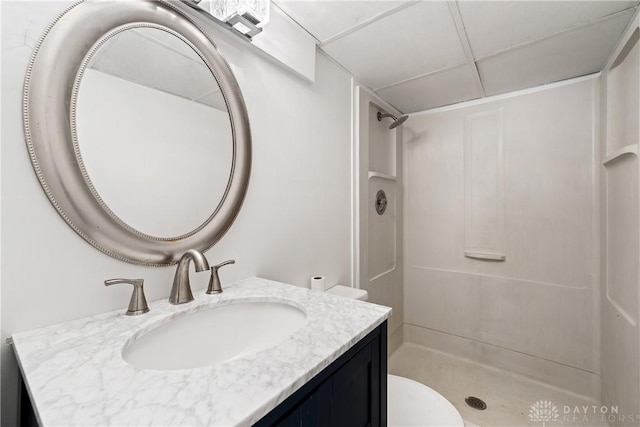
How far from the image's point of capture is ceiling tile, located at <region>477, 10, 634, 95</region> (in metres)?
1.35

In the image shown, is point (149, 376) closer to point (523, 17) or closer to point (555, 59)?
point (523, 17)

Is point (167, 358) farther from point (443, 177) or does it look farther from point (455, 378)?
point (443, 177)

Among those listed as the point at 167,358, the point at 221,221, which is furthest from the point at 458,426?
the point at 221,221

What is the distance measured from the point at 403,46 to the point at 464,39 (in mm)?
304

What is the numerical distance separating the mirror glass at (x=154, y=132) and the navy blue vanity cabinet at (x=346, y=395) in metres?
0.63

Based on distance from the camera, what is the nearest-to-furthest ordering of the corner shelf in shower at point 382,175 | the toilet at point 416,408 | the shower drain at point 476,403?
the toilet at point 416,408, the shower drain at point 476,403, the corner shelf in shower at point 382,175

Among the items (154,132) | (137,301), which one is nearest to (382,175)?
(154,132)

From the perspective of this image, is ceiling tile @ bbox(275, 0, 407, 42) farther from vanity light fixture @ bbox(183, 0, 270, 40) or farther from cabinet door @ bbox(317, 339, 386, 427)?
cabinet door @ bbox(317, 339, 386, 427)

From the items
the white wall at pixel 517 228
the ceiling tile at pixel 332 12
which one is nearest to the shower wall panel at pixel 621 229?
the white wall at pixel 517 228

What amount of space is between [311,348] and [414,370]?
1942 mm

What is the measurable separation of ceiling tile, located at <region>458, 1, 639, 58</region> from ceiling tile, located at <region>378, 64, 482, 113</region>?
0.31 metres

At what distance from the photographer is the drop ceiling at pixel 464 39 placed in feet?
3.90

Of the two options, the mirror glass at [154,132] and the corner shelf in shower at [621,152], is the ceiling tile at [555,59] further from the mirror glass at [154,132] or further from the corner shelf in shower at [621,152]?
the mirror glass at [154,132]

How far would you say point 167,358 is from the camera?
725mm
